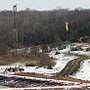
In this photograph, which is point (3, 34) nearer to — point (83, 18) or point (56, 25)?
point (56, 25)

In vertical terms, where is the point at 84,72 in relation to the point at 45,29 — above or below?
below

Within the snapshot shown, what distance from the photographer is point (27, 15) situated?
161125 millimetres

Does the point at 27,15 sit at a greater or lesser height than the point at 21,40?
greater

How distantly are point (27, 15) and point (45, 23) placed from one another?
2474 centimetres

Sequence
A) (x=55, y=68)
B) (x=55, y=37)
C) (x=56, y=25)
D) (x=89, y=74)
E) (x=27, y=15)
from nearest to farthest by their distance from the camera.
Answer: (x=89, y=74) → (x=55, y=68) → (x=55, y=37) → (x=56, y=25) → (x=27, y=15)

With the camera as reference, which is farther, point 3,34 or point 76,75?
point 3,34

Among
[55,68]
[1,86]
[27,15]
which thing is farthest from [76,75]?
[27,15]

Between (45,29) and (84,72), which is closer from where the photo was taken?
(84,72)

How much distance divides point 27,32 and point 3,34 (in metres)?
10.7

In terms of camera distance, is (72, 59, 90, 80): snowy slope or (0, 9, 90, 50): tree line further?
(0, 9, 90, 50): tree line

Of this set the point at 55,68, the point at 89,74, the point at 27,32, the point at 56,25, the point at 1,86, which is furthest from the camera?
the point at 56,25

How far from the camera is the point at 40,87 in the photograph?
89.3 ft

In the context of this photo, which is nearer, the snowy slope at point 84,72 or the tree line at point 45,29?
the snowy slope at point 84,72

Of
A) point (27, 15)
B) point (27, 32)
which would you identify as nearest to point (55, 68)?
point (27, 32)
